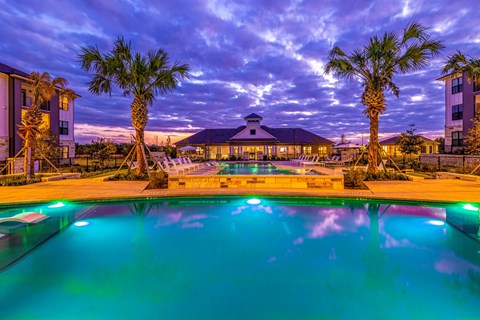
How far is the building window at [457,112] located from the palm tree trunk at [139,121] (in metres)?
31.4

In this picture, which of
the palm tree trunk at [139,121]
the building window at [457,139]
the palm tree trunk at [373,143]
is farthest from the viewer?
the building window at [457,139]

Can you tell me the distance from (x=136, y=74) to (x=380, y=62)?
40.3 ft

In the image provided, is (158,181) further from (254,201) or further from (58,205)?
(254,201)

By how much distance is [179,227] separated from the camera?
7.56 m

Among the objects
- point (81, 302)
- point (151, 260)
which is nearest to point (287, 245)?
point (151, 260)

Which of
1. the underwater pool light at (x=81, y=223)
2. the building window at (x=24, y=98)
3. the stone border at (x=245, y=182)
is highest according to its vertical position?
the building window at (x=24, y=98)

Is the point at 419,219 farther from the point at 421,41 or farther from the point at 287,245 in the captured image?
the point at 421,41

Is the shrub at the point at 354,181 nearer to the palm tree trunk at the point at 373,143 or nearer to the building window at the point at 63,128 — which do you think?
the palm tree trunk at the point at 373,143

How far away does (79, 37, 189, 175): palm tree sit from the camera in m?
13.9

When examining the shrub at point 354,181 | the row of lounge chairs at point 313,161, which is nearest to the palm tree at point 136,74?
the shrub at point 354,181

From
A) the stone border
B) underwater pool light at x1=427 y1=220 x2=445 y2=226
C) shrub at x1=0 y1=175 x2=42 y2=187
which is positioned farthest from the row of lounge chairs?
shrub at x1=0 y1=175 x2=42 y2=187

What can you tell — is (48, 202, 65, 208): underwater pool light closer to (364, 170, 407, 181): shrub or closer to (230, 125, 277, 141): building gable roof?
(364, 170, 407, 181): shrub

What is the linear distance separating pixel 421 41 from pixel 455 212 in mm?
8887

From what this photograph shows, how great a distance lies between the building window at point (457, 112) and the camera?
29047 mm
